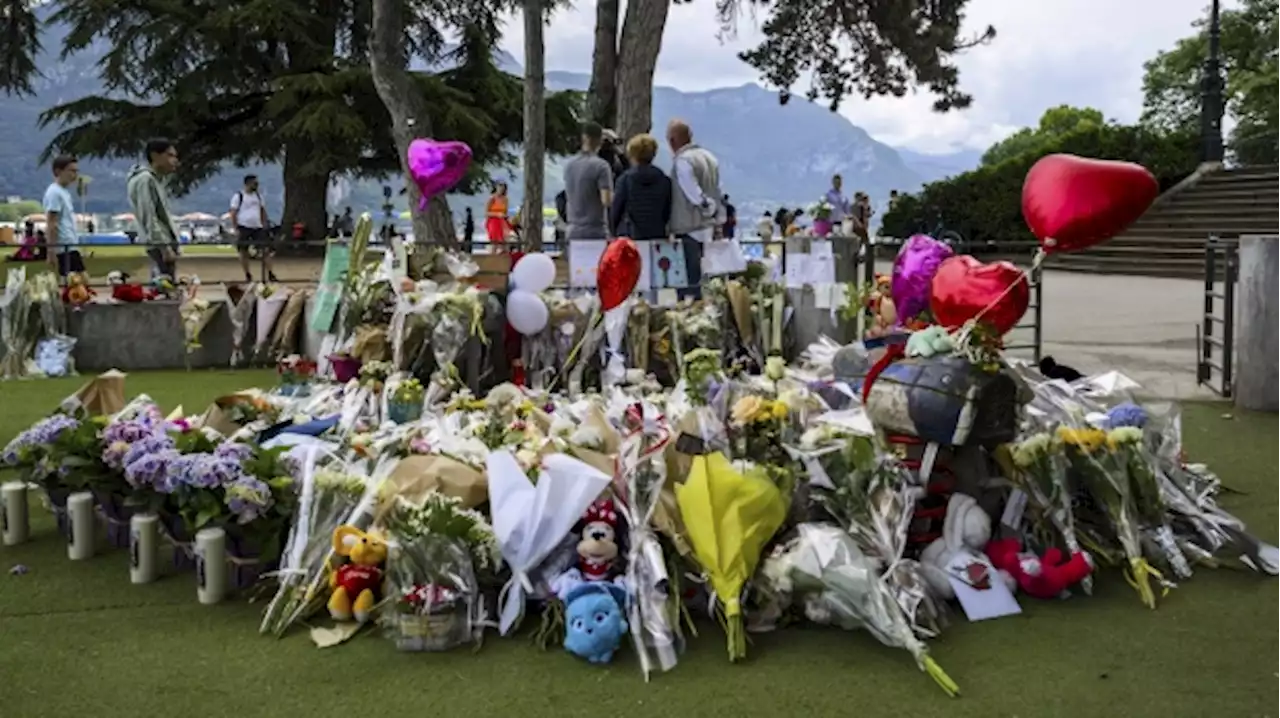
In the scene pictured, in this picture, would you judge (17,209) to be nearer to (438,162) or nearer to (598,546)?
(438,162)

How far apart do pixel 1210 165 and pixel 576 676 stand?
22571 millimetres

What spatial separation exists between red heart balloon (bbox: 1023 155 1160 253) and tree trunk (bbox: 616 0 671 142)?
8.54 m

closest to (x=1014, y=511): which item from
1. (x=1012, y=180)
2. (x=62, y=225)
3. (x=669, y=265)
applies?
(x=669, y=265)

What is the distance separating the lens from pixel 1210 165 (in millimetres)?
21953

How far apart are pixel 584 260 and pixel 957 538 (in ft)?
13.9

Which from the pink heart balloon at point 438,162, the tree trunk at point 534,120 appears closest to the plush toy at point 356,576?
the pink heart balloon at point 438,162

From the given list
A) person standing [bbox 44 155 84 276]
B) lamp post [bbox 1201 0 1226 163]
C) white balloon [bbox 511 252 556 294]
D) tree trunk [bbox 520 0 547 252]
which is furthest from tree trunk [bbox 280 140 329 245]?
lamp post [bbox 1201 0 1226 163]

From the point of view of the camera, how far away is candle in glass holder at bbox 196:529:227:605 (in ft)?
12.2

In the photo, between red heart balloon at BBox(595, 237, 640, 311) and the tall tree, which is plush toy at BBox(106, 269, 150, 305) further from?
the tall tree

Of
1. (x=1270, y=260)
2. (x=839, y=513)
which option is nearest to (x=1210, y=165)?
(x=1270, y=260)

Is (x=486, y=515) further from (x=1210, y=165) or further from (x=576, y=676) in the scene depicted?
(x=1210, y=165)

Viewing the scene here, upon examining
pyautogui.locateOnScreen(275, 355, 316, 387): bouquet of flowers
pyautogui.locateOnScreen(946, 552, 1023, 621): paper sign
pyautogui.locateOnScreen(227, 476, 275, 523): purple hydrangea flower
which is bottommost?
pyautogui.locateOnScreen(946, 552, 1023, 621): paper sign

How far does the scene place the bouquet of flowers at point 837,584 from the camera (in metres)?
3.35

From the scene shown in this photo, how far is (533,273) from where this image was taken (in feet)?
22.3
